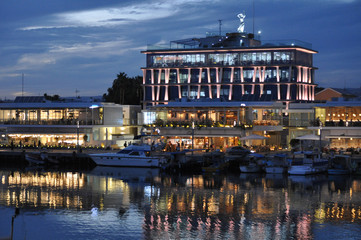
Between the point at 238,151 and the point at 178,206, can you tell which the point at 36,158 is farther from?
the point at 178,206

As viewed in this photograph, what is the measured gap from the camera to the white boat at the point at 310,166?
7531 centimetres

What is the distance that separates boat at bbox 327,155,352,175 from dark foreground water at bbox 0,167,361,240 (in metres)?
2.16

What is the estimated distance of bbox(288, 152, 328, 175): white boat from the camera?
75.3 m

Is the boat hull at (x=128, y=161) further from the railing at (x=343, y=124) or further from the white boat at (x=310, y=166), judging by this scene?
the railing at (x=343, y=124)

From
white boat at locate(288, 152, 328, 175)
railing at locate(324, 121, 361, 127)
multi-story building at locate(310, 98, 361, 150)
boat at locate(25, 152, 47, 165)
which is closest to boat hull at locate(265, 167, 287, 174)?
white boat at locate(288, 152, 328, 175)

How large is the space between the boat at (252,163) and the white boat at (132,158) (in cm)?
1156

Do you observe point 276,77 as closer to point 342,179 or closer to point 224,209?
point 342,179

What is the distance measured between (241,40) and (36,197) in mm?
75733

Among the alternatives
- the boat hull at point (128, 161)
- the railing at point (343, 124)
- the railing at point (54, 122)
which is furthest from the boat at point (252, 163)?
the railing at point (54, 122)

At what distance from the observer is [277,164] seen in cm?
7756

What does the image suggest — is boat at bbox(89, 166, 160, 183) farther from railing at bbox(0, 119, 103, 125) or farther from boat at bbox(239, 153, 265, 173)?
railing at bbox(0, 119, 103, 125)

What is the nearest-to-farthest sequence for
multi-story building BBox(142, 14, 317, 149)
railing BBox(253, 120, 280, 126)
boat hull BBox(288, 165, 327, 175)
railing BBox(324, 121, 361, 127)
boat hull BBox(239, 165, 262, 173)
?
1. boat hull BBox(288, 165, 327, 175)
2. boat hull BBox(239, 165, 262, 173)
3. railing BBox(324, 121, 361, 127)
4. railing BBox(253, 120, 280, 126)
5. multi-story building BBox(142, 14, 317, 149)

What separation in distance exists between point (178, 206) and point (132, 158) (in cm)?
2874

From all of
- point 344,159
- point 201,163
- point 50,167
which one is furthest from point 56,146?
point 344,159
